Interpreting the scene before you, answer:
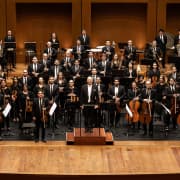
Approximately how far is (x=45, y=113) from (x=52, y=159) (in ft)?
4.78

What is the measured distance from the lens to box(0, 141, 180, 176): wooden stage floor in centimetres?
738

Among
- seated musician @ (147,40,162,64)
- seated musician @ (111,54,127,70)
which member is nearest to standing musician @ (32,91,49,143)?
seated musician @ (111,54,127,70)

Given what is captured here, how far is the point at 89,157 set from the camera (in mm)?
8031

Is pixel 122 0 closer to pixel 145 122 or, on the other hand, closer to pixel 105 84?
pixel 105 84

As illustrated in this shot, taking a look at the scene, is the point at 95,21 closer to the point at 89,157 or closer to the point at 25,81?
the point at 25,81

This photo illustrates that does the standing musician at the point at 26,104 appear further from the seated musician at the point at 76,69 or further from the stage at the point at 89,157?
the seated musician at the point at 76,69

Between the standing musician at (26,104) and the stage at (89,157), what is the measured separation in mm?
723

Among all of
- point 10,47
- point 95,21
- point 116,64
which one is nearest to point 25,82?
point 116,64

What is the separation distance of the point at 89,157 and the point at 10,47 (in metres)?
6.15

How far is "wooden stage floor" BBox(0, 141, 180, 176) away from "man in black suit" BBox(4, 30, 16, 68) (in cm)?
478

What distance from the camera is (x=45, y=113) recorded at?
9.01 metres

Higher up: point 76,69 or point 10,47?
point 10,47

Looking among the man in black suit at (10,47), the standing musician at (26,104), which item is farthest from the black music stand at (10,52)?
the standing musician at (26,104)

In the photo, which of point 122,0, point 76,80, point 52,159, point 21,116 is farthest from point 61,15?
point 52,159
